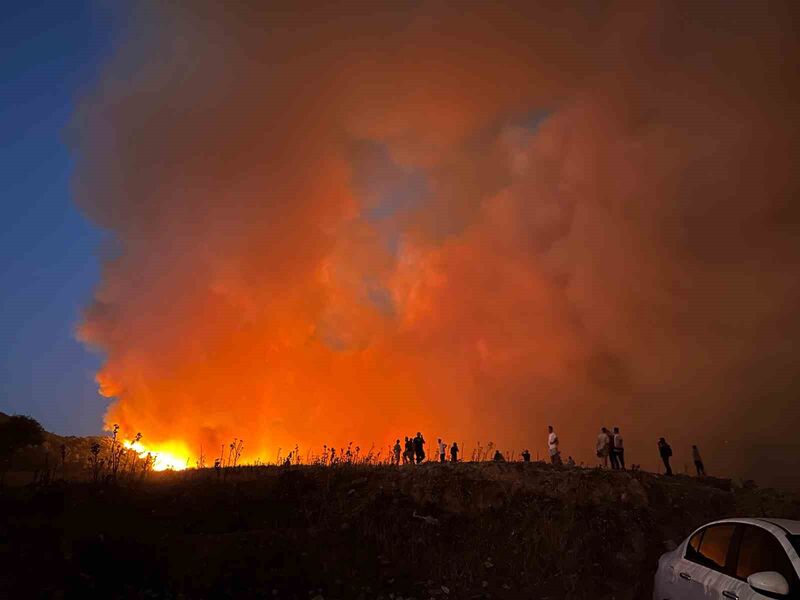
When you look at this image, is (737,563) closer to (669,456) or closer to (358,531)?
(358,531)

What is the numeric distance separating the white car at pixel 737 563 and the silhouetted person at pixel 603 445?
59.6 ft

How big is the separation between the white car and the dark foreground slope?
609 cm

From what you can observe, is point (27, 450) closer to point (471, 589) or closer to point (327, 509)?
point (327, 509)

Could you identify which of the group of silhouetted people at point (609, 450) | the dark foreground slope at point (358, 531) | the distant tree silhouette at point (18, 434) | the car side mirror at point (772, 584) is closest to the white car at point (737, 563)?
the car side mirror at point (772, 584)

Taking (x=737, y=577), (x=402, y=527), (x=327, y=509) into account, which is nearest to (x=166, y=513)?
(x=327, y=509)

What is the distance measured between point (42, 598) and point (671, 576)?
37.7 ft

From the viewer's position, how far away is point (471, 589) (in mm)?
12953

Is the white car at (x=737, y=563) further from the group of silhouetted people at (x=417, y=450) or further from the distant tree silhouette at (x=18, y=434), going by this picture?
the distant tree silhouette at (x=18, y=434)

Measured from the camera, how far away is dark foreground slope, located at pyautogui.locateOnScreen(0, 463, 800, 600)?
11.7 metres

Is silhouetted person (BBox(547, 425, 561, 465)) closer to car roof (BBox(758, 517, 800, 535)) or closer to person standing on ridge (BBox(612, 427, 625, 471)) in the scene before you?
person standing on ridge (BBox(612, 427, 625, 471))

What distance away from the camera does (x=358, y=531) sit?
15.2 metres

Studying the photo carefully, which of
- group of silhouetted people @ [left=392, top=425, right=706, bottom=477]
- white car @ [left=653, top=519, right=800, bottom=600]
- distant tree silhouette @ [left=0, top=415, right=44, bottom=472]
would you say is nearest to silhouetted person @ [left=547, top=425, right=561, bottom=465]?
group of silhouetted people @ [left=392, top=425, right=706, bottom=477]

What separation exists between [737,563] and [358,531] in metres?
10.6

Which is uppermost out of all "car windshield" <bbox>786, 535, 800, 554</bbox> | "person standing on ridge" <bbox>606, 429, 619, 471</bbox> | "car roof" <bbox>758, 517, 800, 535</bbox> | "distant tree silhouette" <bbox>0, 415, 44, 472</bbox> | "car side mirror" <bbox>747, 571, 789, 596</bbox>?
"distant tree silhouette" <bbox>0, 415, 44, 472</bbox>
